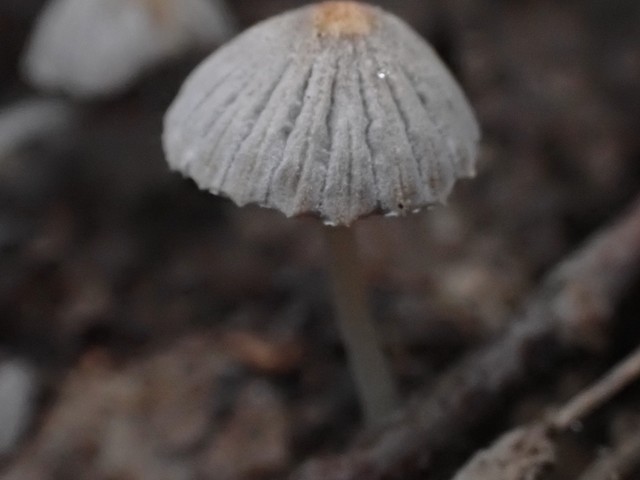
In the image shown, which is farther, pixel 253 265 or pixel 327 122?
pixel 253 265

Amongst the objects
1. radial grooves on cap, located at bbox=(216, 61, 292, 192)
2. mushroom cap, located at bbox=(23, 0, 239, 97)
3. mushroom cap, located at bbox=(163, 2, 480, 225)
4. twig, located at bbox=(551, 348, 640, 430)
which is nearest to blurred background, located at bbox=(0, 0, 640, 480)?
mushroom cap, located at bbox=(23, 0, 239, 97)

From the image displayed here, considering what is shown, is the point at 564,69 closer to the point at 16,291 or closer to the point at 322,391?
the point at 322,391

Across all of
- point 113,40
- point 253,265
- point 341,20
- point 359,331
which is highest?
point 341,20

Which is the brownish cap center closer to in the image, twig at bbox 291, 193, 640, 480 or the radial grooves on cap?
the radial grooves on cap

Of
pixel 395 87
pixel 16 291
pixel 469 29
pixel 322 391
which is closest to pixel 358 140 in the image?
pixel 395 87

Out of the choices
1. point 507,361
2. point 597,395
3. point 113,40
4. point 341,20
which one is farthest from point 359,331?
point 113,40

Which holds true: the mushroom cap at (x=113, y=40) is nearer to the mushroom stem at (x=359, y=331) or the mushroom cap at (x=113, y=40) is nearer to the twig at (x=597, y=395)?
the mushroom stem at (x=359, y=331)

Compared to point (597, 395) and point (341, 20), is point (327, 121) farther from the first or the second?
point (597, 395)
